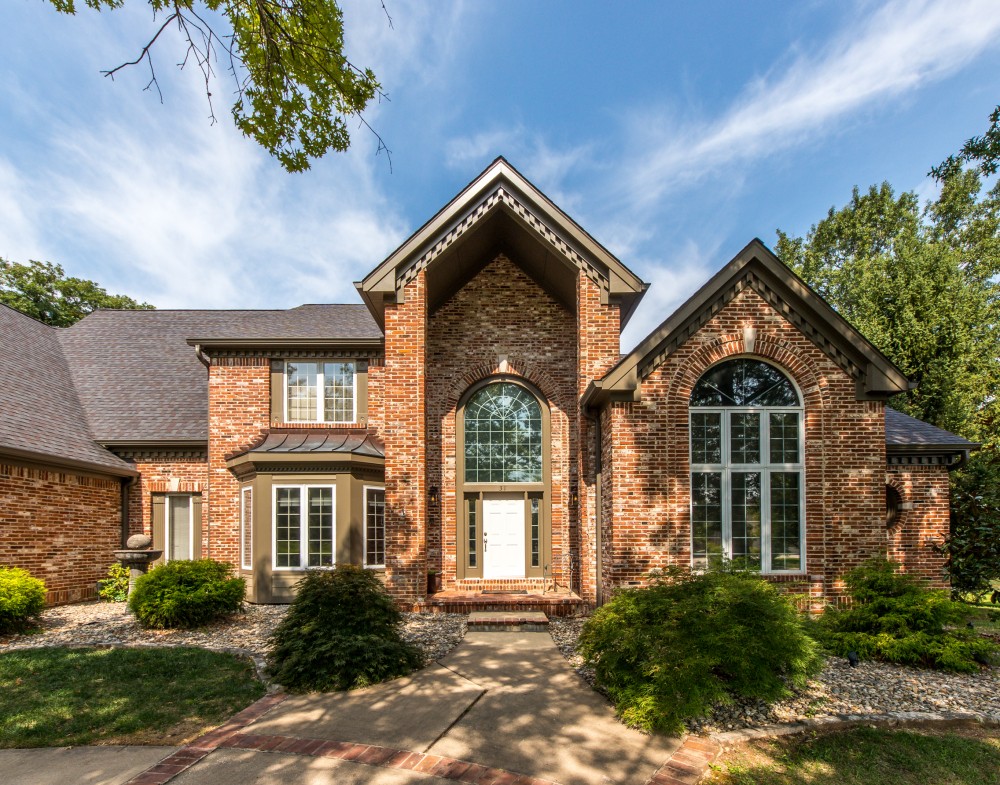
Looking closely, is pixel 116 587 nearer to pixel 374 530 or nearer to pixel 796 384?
pixel 374 530

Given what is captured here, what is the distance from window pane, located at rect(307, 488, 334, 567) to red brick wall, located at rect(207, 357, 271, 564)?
8.41 feet

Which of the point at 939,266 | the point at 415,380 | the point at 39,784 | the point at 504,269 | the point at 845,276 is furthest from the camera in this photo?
the point at 845,276

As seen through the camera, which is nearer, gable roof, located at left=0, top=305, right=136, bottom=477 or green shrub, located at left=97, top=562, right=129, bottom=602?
gable roof, located at left=0, top=305, right=136, bottom=477

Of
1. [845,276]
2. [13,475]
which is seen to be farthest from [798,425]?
[845,276]

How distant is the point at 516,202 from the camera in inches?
449

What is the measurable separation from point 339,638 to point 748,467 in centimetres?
702

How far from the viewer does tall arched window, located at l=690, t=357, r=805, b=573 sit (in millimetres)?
9445

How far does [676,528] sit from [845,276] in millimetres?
22674

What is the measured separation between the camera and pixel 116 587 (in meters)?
13.1

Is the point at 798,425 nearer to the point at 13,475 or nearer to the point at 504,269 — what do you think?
the point at 504,269

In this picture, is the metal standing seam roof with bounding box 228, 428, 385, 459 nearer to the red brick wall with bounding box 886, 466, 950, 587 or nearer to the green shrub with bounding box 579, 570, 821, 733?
the green shrub with bounding box 579, 570, 821, 733

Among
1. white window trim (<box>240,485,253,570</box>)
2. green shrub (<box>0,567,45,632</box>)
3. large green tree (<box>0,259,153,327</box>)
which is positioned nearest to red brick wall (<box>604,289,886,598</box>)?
white window trim (<box>240,485,253,570</box>)

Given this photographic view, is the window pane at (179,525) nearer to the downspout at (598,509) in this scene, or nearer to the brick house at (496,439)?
the brick house at (496,439)

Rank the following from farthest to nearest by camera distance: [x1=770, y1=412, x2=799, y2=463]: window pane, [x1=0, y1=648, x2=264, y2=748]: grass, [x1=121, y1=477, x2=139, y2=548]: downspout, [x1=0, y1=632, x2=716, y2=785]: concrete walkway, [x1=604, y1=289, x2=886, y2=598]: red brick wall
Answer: [x1=121, y1=477, x2=139, y2=548]: downspout → [x1=770, y1=412, x2=799, y2=463]: window pane → [x1=604, y1=289, x2=886, y2=598]: red brick wall → [x1=0, y1=648, x2=264, y2=748]: grass → [x1=0, y1=632, x2=716, y2=785]: concrete walkway
